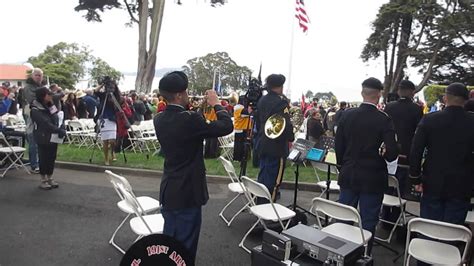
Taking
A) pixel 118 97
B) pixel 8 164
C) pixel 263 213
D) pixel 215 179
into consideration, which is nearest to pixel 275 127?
pixel 263 213

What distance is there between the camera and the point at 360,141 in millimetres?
3713

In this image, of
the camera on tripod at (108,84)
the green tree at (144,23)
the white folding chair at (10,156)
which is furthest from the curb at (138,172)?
the green tree at (144,23)

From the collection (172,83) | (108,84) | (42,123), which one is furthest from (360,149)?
(108,84)

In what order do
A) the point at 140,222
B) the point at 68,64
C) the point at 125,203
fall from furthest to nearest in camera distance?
the point at 68,64
the point at 125,203
the point at 140,222

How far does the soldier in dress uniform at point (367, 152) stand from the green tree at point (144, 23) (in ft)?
70.5

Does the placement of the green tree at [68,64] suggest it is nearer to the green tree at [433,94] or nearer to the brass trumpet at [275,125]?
the green tree at [433,94]

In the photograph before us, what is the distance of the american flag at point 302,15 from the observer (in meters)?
14.7

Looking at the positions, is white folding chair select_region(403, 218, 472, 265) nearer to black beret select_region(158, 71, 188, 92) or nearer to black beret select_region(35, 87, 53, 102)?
black beret select_region(158, 71, 188, 92)

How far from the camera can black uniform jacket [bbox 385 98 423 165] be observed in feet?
15.8

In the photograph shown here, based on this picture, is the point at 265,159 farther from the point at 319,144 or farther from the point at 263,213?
the point at 263,213

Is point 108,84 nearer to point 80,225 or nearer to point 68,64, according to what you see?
point 80,225

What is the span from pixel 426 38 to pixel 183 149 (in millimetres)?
38474

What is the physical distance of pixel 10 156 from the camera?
8266 millimetres

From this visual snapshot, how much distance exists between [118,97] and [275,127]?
4.47m
